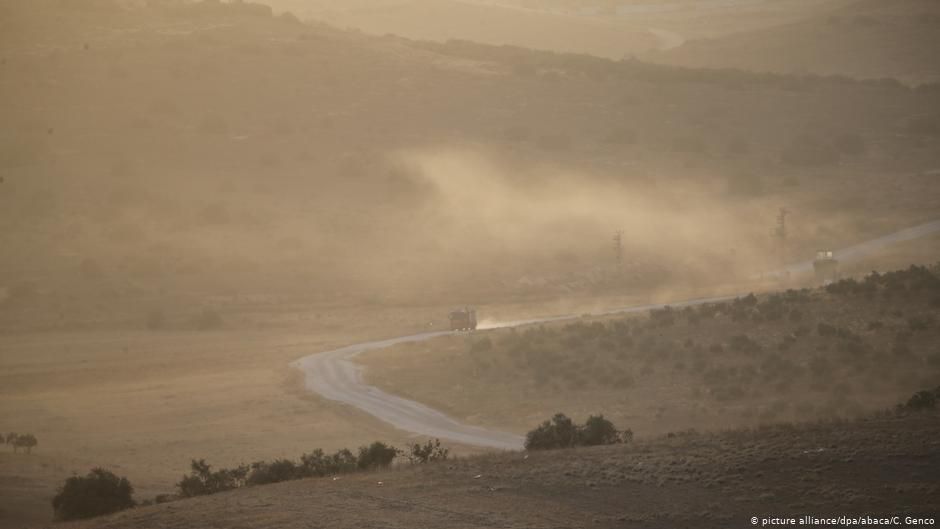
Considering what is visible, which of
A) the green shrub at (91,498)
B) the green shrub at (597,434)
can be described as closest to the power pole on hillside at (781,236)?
the green shrub at (597,434)

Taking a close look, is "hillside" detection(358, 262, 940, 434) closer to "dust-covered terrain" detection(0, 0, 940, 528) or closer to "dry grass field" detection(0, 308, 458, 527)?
"dust-covered terrain" detection(0, 0, 940, 528)

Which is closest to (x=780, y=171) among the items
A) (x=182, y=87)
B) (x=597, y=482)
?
(x=182, y=87)

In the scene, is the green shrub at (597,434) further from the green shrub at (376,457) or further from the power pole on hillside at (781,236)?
the power pole on hillside at (781,236)

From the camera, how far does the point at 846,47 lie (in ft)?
414

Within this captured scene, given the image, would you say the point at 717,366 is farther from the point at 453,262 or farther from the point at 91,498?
the point at 453,262

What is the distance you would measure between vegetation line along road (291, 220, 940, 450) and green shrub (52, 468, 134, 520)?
12.3 metres

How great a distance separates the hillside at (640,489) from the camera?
17.9 metres

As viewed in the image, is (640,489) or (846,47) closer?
(640,489)

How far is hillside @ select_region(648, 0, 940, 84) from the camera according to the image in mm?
116625

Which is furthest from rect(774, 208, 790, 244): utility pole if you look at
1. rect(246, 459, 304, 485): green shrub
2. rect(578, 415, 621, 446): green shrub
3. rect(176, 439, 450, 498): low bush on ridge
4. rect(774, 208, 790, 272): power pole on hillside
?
rect(246, 459, 304, 485): green shrub

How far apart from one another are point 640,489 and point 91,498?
1102 cm

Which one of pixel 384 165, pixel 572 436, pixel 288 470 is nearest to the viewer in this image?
pixel 288 470

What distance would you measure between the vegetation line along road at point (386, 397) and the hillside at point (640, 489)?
1110cm

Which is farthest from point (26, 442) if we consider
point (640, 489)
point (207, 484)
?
point (640, 489)
